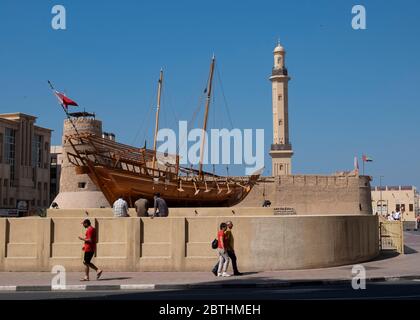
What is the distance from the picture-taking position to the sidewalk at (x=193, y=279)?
45.2 ft

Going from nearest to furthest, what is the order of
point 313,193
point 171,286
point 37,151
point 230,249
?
point 171,286
point 230,249
point 313,193
point 37,151

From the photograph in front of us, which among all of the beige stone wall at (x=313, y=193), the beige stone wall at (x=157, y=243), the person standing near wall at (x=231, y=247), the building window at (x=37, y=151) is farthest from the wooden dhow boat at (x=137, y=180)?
the building window at (x=37, y=151)

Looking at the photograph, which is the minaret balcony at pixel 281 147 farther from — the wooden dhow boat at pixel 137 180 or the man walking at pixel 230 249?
the man walking at pixel 230 249

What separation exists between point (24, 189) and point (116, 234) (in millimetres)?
75328

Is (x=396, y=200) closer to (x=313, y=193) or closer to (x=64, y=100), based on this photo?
(x=313, y=193)

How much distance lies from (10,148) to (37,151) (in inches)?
322

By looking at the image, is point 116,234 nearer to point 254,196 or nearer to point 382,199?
point 254,196

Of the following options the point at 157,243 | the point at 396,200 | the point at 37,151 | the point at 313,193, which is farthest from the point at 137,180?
the point at 396,200

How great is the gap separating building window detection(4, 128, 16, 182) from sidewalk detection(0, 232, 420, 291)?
2874 inches

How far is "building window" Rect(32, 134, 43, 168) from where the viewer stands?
9233 centimetres

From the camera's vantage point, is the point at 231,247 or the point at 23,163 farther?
the point at 23,163

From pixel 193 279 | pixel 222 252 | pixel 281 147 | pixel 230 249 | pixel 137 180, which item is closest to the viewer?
pixel 193 279

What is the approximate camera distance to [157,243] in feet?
54.5
